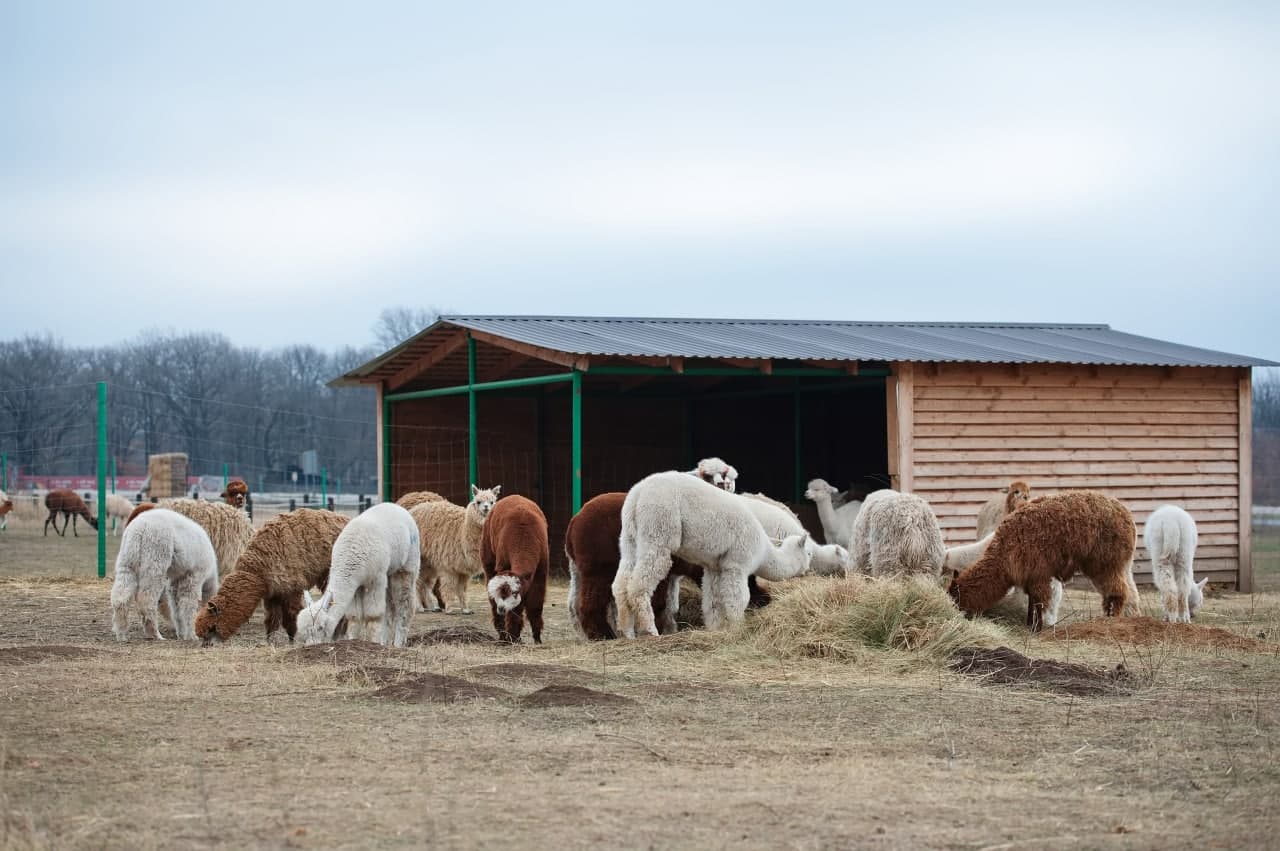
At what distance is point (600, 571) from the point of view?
38.3 ft

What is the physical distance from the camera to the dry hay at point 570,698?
304 inches

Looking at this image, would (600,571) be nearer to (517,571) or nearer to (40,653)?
(517,571)

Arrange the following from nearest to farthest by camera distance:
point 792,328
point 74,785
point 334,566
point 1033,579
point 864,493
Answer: point 74,785 → point 334,566 → point 1033,579 → point 864,493 → point 792,328

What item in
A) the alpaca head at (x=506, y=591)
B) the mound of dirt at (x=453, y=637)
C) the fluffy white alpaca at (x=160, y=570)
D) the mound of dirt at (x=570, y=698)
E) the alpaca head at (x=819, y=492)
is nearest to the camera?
the mound of dirt at (x=570, y=698)

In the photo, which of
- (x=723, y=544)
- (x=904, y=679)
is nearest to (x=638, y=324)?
(x=723, y=544)

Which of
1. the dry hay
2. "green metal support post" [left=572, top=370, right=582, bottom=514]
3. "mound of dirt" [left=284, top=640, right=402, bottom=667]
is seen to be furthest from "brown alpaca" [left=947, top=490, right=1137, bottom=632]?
"green metal support post" [left=572, top=370, right=582, bottom=514]

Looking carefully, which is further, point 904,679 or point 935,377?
point 935,377

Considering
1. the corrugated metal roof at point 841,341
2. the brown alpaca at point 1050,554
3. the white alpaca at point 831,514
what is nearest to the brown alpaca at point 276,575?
the corrugated metal roof at point 841,341

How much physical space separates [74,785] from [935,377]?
41.7 feet

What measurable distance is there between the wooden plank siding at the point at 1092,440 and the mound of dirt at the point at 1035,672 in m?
7.24

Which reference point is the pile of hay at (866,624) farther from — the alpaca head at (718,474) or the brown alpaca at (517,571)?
the alpaca head at (718,474)

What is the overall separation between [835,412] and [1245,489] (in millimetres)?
7272

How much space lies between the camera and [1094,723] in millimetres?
7316

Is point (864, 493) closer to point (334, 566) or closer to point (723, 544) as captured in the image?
point (723, 544)
